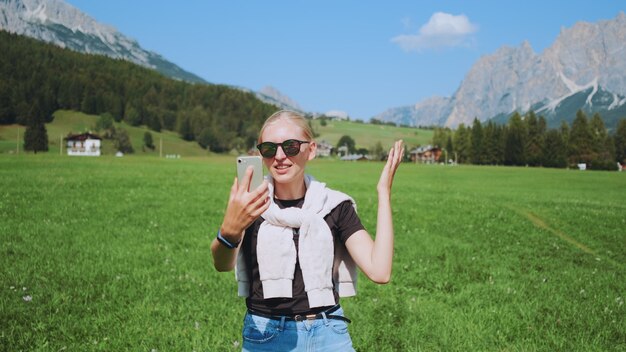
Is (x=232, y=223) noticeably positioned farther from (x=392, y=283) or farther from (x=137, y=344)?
(x=392, y=283)

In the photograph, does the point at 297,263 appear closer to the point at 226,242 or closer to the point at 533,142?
the point at 226,242

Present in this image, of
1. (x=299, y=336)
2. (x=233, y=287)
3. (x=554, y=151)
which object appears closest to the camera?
(x=299, y=336)

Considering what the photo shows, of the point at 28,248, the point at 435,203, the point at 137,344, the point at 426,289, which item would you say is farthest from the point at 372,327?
the point at 435,203

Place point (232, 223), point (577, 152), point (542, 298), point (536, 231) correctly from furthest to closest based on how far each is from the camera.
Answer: point (577, 152)
point (536, 231)
point (542, 298)
point (232, 223)

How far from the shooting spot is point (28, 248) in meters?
12.5

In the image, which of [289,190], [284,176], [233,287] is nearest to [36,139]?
[233,287]

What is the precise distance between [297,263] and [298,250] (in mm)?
137

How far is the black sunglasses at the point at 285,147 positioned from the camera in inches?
144

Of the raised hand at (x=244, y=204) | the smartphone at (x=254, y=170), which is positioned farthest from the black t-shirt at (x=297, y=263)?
the smartphone at (x=254, y=170)

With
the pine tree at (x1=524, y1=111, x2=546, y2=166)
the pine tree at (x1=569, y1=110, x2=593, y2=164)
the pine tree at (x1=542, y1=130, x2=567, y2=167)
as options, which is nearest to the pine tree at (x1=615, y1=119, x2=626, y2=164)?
the pine tree at (x1=569, y1=110, x2=593, y2=164)

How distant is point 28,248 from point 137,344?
6922mm

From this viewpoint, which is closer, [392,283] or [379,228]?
[379,228]

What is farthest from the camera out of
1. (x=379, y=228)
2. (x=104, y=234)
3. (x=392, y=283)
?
(x=104, y=234)

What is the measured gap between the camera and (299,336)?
3631mm
